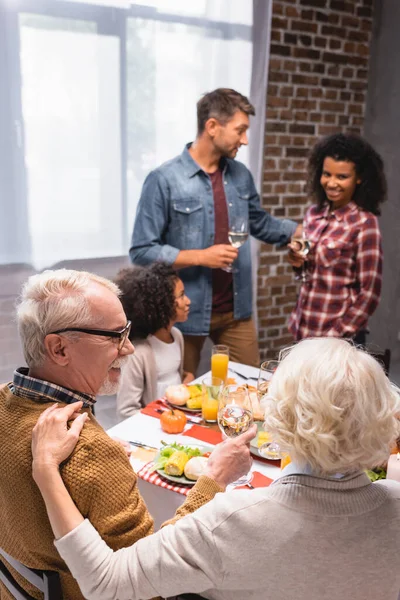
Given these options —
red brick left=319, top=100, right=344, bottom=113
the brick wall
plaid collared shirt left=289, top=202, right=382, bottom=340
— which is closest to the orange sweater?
plaid collared shirt left=289, top=202, right=382, bottom=340

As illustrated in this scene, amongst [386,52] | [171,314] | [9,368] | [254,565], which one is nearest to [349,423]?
[254,565]

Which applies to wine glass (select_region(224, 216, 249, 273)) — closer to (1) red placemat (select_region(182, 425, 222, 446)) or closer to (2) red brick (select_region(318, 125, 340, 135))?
(1) red placemat (select_region(182, 425, 222, 446))

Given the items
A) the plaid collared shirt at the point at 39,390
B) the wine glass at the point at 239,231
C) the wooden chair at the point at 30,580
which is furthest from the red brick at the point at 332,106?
the wooden chair at the point at 30,580

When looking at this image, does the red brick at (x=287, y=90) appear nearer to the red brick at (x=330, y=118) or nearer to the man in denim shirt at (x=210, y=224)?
the red brick at (x=330, y=118)

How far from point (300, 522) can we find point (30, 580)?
1.84ft

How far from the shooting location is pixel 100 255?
307 centimetres

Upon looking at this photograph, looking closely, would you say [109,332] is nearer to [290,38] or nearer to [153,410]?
[153,410]

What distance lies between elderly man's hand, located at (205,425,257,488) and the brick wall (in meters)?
2.46

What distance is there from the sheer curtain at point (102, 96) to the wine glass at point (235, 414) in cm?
173

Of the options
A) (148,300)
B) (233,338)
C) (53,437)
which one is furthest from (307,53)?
(53,437)

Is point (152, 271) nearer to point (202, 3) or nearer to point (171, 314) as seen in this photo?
point (171, 314)

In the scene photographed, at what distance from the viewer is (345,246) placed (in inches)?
101

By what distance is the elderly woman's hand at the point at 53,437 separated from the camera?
1020 millimetres

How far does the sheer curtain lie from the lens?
2.68 m
